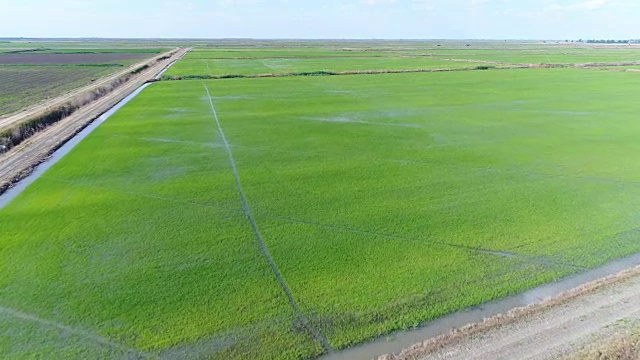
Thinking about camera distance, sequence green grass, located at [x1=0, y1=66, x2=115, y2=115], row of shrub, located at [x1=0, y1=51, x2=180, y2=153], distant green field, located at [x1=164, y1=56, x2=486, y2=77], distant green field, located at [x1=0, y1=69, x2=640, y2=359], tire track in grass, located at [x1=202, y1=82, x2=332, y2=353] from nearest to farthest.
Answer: tire track in grass, located at [x1=202, y1=82, x2=332, y2=353], distant green field, located at [x1=0, y1=69, x2=640, y2=359], row of shrub, located at [x1=0, y1=51, x2=180, y2=153], green grass, located at [x1=0, y1=66, x2=115, y2=115], distant green field, located at [x1=164, y1=56, x2=486, y2=77]

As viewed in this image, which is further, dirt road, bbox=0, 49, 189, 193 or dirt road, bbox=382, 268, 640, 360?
dirt road, bbox=0, 49, 189, 193

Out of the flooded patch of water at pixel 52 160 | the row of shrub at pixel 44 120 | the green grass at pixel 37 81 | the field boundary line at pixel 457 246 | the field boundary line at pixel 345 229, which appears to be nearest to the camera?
the field boundary line at pixel 457 246

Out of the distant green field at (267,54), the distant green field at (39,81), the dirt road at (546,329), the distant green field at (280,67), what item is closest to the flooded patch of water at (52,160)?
the distant green field at (39,81)

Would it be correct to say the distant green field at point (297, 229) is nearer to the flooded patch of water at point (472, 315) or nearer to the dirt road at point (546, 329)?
the flooded patch of water at point (472, 315)

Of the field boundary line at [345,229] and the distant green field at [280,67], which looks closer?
the field boundary line at [345,229]

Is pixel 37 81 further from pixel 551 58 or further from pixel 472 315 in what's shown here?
pixel 551 58

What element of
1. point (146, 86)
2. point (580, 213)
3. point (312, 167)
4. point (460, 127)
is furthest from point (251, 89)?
point (580, 213)

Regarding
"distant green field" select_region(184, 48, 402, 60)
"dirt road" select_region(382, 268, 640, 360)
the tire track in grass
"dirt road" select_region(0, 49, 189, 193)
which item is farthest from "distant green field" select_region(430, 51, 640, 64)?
Answer: "dirt road" select_region(382, 268, 640, 360)

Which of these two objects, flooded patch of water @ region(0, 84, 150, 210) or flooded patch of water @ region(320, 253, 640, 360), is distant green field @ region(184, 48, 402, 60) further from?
flooded patch of water @ region(320, 253, 640, 360)
